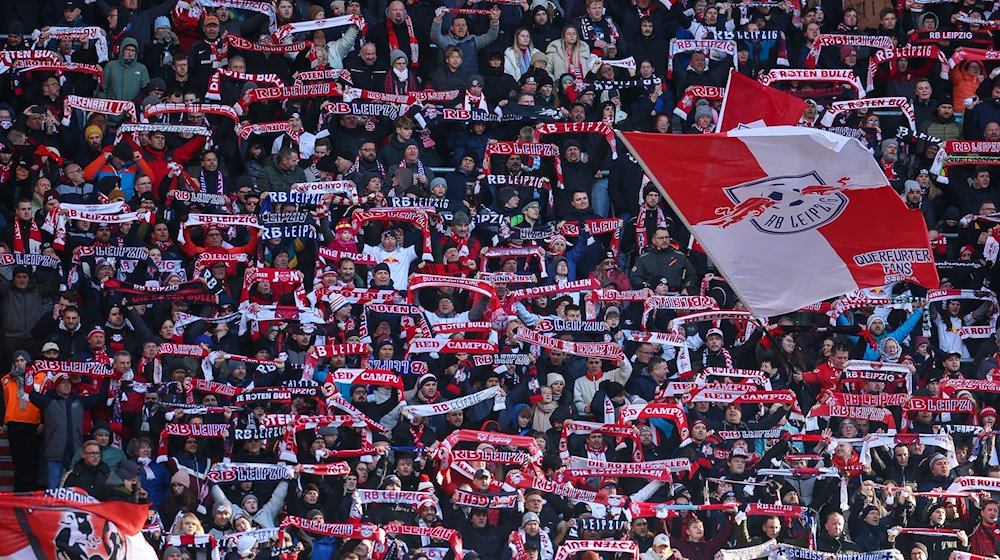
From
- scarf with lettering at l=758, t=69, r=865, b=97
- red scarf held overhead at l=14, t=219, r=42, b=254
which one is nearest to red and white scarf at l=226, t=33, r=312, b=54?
red scarf held overhead at l=14, t=219, r=42, b=254

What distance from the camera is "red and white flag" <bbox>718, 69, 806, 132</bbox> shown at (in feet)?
56.7

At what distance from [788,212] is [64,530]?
623cm

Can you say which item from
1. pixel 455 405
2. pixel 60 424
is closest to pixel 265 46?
pixel 455 405

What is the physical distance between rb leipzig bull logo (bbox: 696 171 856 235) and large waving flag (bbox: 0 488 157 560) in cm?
530

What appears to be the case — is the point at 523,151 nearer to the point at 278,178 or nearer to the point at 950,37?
the point at 278,178

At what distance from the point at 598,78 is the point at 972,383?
242 inches

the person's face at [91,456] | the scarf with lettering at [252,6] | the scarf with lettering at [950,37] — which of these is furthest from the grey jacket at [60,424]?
the scarf with lettering at [950,37]

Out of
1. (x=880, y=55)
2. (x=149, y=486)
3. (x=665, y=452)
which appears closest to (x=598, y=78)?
(x=880, y=55)

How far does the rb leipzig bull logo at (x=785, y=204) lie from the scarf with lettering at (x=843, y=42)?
10.4 meters

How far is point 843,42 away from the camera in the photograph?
2638cm

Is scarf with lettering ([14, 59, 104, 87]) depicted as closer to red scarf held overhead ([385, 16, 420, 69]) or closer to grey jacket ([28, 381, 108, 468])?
red scarf held overhead ([385, 16, 420, 69])

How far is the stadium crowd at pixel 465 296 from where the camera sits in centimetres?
2078

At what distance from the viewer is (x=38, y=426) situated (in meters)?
20.9

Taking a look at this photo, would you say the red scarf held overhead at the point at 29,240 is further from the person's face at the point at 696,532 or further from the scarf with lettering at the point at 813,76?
the scarf with lettering at the point at 813,76
